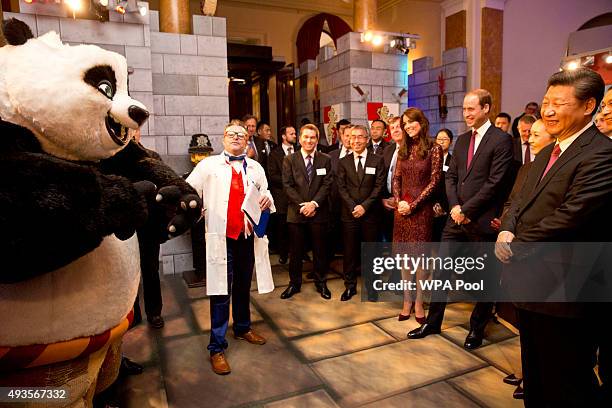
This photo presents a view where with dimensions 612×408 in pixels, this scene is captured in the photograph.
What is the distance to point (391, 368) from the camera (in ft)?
8.38

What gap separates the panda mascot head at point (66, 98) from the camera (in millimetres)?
1098

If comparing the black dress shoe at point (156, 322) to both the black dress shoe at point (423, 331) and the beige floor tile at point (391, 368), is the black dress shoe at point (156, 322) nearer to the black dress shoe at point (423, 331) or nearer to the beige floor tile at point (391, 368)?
the beige floor tile at point (391, 368)

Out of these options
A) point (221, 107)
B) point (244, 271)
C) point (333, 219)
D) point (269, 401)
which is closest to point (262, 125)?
point (221, 107)

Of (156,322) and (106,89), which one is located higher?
(106,89)

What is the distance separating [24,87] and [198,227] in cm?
324

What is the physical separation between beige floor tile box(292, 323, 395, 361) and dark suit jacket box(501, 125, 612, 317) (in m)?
1.36

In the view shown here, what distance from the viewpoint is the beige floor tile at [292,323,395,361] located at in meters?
2.78

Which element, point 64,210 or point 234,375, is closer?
point 64,210

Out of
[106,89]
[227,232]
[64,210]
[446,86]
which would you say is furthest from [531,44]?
[64,210]

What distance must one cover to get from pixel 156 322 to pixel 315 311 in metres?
1.28

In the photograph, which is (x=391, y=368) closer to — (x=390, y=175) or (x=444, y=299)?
(x=444, y=299)

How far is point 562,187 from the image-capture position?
5.50 feet

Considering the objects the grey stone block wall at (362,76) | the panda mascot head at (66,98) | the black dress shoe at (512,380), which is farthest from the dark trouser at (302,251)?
the grey stone block wall at (362,76)

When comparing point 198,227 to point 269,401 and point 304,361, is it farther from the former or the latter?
point 269,401
